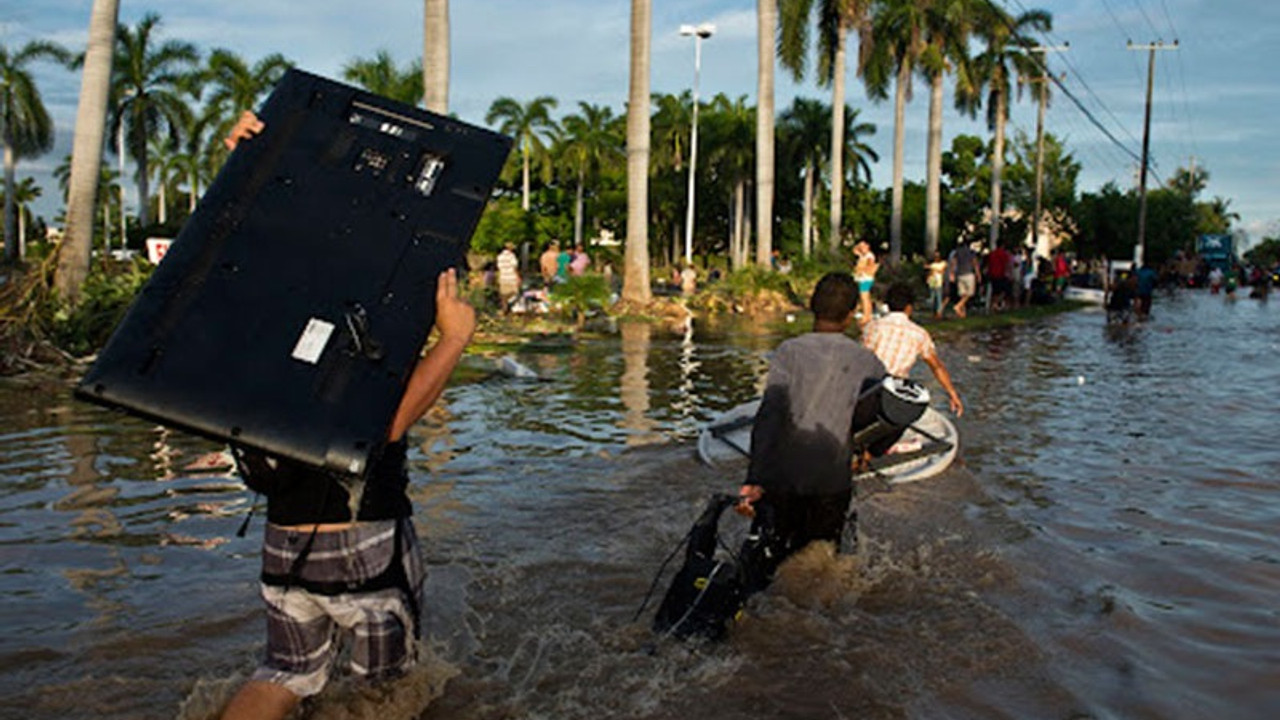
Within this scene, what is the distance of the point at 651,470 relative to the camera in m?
8.58

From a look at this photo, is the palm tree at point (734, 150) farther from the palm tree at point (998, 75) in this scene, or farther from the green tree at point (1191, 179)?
the green tree at point (1191, 179)

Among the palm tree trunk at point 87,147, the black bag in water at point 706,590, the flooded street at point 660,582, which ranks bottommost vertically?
the flooded street at point 660,582

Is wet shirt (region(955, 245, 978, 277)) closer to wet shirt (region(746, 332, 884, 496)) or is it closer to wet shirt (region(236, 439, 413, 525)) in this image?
wet shirt (region(746, 332, 884, 496))

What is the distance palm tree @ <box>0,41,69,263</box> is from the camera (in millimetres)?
56656

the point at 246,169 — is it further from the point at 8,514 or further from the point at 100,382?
the point at 8,514

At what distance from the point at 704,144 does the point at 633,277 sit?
44.7 meters

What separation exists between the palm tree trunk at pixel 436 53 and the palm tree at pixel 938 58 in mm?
28046

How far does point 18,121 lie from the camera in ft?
193

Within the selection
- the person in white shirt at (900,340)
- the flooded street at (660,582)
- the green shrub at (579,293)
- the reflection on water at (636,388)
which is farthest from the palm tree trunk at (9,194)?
the person in white shirt at (900,340)

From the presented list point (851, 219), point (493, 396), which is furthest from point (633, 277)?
point (851, 219)

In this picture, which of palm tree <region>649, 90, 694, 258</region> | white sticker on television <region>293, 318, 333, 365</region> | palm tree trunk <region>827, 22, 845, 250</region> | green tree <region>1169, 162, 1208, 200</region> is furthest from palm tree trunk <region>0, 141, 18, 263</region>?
green tree <region>1169, 162, 1208, 200</region>

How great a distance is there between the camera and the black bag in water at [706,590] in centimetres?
445

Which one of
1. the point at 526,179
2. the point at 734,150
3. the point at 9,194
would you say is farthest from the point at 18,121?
the point at 734,150

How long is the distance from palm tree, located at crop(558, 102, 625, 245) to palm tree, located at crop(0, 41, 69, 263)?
3286 centimetres
